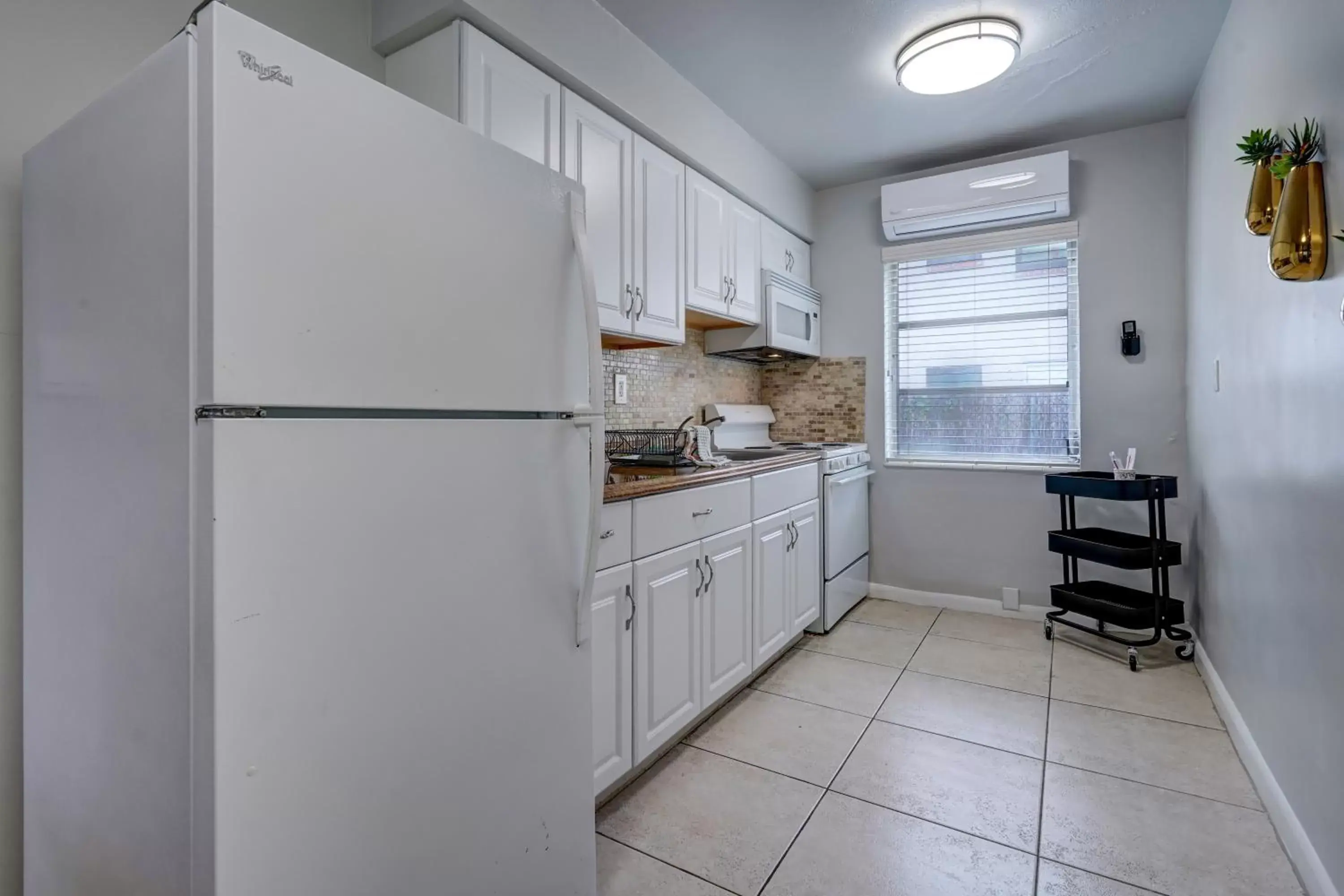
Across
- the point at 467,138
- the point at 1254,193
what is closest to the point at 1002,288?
the point at 1254,193

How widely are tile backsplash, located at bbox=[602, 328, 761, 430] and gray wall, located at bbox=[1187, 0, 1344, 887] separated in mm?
1980

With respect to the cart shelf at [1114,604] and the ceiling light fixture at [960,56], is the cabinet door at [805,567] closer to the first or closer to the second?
the cart shelf at [1114,604]

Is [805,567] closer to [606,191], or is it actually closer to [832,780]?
[832,780]

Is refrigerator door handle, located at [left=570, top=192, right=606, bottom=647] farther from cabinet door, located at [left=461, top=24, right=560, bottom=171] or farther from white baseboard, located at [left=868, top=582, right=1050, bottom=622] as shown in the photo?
white baseboard, located at [left=868, top=582, right=1050, bottom=622]

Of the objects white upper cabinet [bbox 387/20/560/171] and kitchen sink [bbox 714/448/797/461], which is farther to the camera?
kitchen sink [bbox 714/448/797/461]

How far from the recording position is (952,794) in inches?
74.7

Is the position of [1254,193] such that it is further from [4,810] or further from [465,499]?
[4,810]

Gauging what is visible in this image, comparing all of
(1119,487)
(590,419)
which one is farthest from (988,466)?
(590,419)

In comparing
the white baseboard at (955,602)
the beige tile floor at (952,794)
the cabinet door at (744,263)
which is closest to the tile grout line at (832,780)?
the beige tile floor at (952,794)

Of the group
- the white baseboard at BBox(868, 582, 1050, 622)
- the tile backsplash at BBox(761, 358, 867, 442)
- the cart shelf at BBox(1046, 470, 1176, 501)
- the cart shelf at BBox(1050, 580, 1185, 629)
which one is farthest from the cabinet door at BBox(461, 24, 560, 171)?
the white baseboard at BBox(868, 582, 1050, 622)

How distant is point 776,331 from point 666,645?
6.18 feet

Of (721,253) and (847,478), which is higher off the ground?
(721,253)

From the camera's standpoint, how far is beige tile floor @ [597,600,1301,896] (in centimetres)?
157

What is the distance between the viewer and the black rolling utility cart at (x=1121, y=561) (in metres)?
2.76
